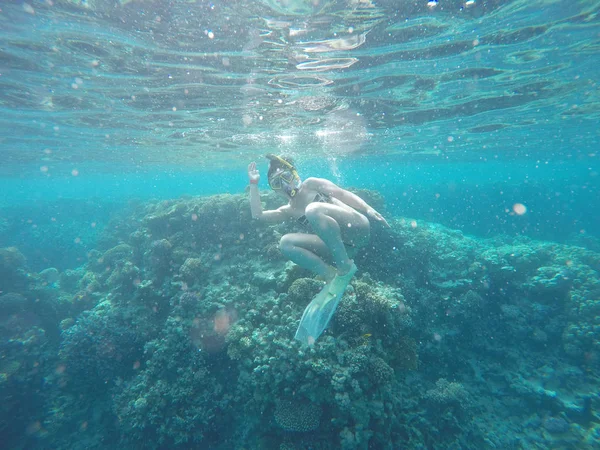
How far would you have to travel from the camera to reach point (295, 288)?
6234 millimetres

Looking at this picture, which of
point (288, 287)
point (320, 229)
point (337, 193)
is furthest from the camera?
point (288, 287)

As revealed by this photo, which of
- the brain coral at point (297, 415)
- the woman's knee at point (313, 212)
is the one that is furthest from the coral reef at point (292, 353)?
the woman's knee at point (313, 212)

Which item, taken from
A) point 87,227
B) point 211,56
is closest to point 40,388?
point 211,56

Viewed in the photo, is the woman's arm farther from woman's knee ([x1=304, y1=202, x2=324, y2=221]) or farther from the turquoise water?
the turquoise water

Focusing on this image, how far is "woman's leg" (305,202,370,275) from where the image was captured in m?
4.40

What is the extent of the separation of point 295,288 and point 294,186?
8.15ft

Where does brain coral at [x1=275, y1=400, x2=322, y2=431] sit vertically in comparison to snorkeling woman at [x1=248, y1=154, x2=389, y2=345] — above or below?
below

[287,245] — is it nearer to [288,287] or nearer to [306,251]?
[306,251]

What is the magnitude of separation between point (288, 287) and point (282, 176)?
10.3 feet

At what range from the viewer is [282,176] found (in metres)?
5.06

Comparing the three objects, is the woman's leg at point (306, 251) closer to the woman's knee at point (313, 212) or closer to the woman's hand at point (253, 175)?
the woman's knee at point (313, 212)

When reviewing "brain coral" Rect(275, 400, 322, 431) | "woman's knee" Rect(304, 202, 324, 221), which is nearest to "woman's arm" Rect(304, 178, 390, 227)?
"woman's knee" Rect(304, 202, 324, 221)

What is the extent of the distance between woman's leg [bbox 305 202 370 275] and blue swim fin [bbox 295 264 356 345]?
0.72 feet

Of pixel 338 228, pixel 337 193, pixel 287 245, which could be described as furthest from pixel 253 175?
pixel 338 228
